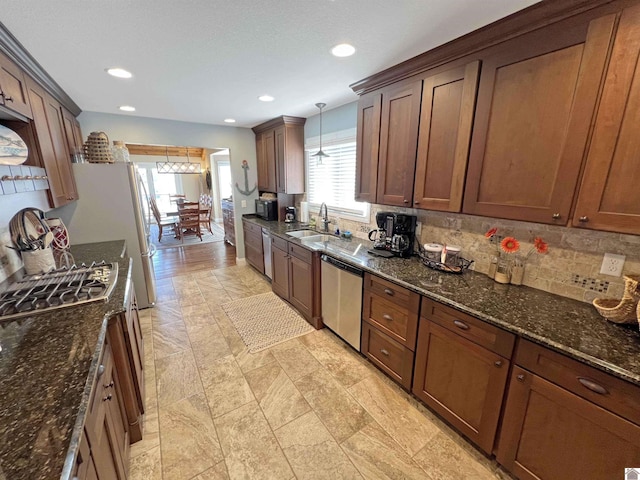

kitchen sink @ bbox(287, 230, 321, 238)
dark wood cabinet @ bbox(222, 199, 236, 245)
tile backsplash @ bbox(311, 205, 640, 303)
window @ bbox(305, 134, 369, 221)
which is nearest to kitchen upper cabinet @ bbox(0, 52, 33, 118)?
kitchen sink @ bbox(287, 230, 321, 238)

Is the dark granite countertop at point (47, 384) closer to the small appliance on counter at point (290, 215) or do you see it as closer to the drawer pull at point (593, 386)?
the drawer pull at point (593, 386)

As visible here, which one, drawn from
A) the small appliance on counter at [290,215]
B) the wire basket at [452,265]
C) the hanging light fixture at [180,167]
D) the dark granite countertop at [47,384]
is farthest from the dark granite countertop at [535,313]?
the hanging light fixture at [180,167]

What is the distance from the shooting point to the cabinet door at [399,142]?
6.49ft

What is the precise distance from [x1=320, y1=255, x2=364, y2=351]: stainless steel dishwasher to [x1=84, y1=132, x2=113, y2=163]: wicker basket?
103 inches

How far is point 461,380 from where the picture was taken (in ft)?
5.17

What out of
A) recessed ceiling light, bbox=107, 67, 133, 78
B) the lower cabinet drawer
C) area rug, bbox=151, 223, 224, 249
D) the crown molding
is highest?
recessed ceiling light, bbox=107, 67, 133, 78

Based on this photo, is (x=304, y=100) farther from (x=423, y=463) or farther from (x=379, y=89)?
(x=423, y=463)

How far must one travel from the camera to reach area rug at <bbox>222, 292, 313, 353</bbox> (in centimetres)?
268

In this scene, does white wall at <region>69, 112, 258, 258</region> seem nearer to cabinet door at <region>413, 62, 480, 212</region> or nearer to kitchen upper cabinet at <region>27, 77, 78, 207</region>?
kitchen upper cabinet at <region>27, 77, 78, 207</region>

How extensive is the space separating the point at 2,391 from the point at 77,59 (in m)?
2.12

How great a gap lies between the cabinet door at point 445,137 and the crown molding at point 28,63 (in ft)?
8.25

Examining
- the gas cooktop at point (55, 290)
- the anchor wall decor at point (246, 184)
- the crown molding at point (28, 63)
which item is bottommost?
the gas cooktop at point (55, 290)

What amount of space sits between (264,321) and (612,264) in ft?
9.27

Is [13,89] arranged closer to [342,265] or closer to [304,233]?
[342,265]
